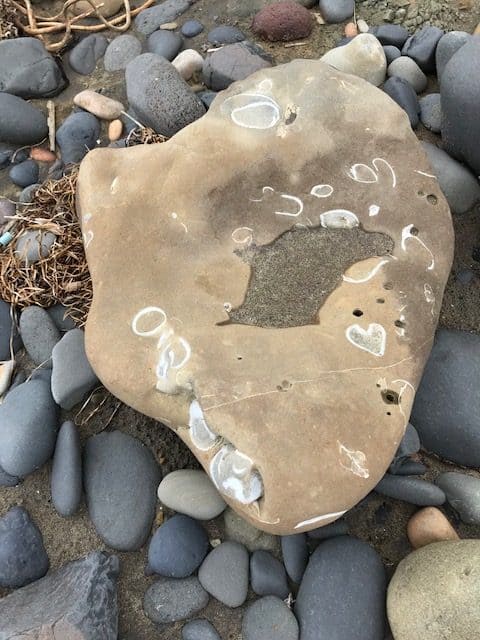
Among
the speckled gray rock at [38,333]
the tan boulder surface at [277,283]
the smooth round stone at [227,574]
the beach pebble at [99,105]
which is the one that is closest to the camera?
the tan boulder surface at [277,283]

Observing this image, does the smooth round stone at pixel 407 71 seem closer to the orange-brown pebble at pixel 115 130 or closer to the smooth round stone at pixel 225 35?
the smooth round stone at pixel 225 35

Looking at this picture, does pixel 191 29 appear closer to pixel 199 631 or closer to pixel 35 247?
pixel 35 247

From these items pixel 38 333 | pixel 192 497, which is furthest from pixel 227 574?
pixel 38 333

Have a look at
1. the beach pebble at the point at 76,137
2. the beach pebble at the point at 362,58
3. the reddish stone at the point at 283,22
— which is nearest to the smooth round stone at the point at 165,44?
the reddish stone at the point at 283,22

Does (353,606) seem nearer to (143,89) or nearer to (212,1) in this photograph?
(143,89)

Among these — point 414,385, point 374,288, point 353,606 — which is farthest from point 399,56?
point 353,606

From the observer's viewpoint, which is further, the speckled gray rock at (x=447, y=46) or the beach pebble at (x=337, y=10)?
the beach pebble at (x=337, y=10)
